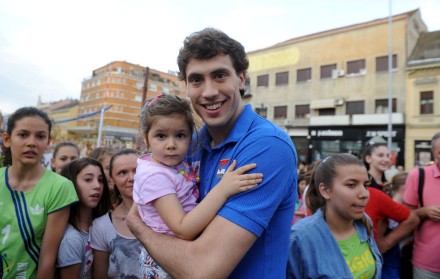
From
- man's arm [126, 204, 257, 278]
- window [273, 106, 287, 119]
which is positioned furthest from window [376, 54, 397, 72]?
man's arm [126, 204, 257, 278]

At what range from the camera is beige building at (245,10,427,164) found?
81.0 ft

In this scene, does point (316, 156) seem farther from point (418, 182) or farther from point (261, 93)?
point (418, 182)

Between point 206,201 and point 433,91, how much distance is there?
2683 cm

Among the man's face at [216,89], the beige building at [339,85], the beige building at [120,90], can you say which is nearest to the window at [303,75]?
the beige building at [339,85]

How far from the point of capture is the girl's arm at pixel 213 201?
59.1 inches

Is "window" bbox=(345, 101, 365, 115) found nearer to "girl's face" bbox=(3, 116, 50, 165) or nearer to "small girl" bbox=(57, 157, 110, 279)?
"small girl" bbox=(57, 157, 110, 279)

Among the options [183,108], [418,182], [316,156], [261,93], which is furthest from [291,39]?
[183,108]

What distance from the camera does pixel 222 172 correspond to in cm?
170

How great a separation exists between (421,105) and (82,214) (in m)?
26.1

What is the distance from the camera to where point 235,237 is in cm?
146

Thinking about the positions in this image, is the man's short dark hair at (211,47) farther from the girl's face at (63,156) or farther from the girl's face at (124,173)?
the girl's face at (63,156)

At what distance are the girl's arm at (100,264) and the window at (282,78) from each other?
95.3ft

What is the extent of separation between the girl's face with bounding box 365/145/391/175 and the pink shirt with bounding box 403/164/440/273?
0.83 metres

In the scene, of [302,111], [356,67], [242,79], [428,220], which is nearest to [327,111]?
[302,111]
